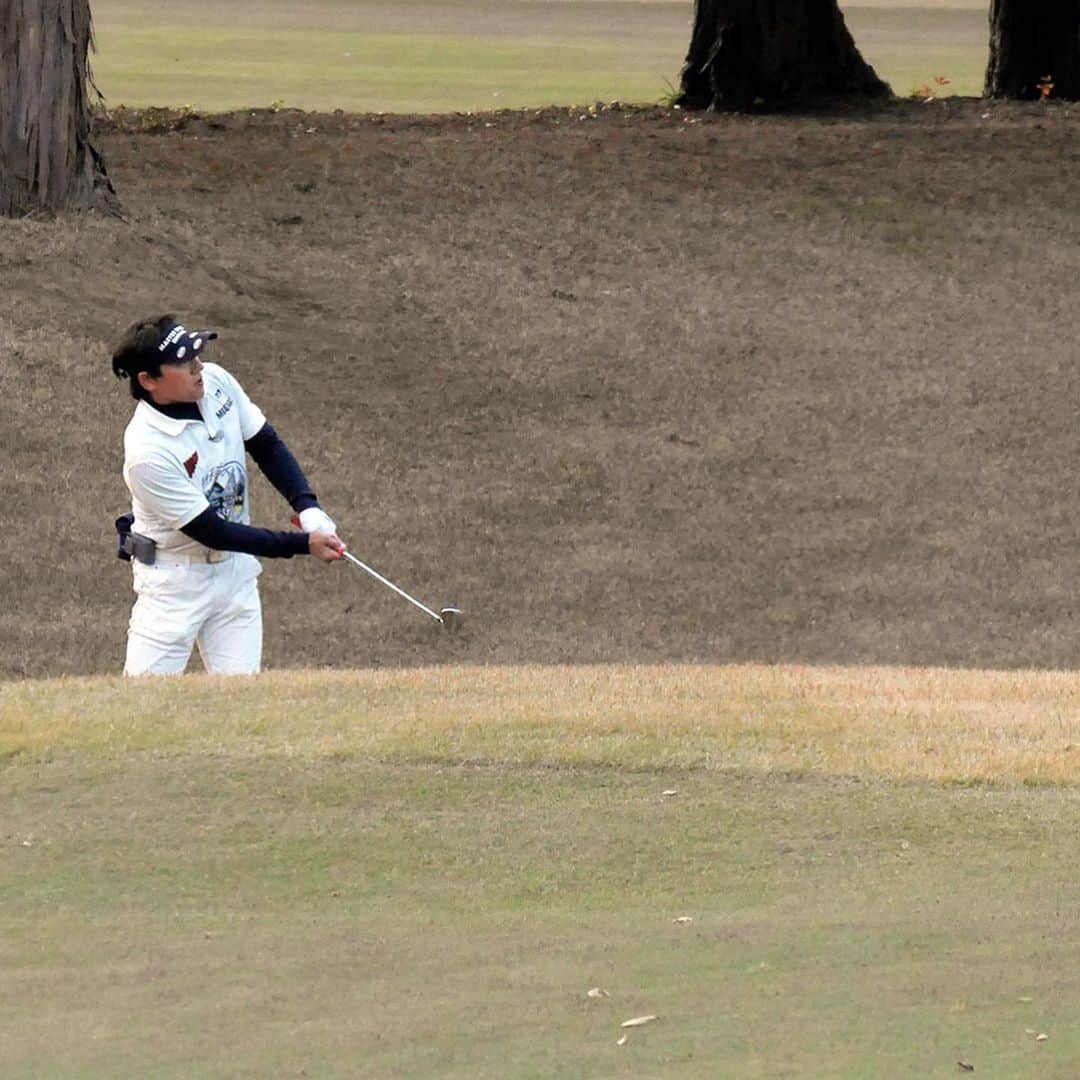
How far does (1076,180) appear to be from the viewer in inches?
761

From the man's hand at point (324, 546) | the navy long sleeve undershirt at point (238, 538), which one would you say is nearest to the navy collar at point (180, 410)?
the navy long sleeve undershirt at point (238, 538)

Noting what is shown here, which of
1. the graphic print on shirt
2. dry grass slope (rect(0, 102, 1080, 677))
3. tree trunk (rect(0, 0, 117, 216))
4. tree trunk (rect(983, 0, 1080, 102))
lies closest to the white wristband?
the graphic print on shirt

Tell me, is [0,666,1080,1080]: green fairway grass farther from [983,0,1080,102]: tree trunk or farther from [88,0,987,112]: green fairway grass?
[88,0,987,112]: green fairway grass

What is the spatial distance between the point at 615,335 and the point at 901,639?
Answer: 16.9ft

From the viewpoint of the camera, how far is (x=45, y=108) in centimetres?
A: 1459

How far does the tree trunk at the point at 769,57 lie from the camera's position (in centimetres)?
2075

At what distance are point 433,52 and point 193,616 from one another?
27.7m

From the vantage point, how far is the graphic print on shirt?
23.0ft

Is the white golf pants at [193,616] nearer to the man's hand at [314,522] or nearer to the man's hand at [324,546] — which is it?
the man's hand at [314,522]

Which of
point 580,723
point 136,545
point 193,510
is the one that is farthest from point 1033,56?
point 580,723

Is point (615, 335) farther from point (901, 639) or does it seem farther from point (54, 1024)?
point (54, 1024)

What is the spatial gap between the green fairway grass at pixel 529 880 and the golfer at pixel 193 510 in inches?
20.1

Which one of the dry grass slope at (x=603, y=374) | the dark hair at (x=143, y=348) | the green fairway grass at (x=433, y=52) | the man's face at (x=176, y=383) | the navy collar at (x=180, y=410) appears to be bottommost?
the dry grass slope at (x=603, y=374)

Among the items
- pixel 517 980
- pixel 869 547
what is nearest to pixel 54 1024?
pixel 517 980
